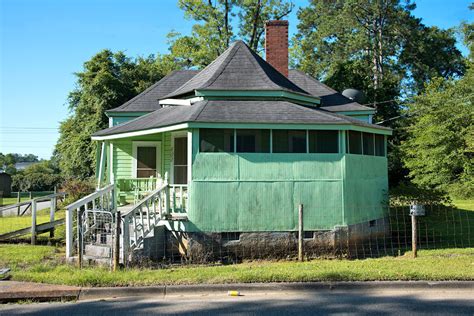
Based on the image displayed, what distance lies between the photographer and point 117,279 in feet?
25.8

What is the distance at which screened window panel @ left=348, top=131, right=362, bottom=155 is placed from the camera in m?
12.3

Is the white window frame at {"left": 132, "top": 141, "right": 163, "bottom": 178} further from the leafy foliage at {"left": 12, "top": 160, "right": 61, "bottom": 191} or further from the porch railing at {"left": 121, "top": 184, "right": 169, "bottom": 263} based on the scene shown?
the leafy foliage at {"left": 12, "top": 160, "right": 61, "bottom": 191}

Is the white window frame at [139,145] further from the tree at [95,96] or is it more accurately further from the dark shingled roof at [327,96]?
the tree at [95,96]

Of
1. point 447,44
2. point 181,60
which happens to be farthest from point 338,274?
point 447,44

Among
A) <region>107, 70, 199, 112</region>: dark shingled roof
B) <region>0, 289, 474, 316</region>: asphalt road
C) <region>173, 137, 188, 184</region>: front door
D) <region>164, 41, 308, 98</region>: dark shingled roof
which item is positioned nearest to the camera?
<region>0, 289, 474, 316</region>: asphalt road

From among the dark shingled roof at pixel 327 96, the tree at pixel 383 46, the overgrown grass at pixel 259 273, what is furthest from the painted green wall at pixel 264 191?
the tree at pixel 383 46

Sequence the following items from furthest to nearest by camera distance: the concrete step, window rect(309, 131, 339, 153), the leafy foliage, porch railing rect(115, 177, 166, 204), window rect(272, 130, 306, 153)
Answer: the leafy foliage → porch railing rect(115, 177, 166, 204) → window rect(309, 131, 339, 153) → window rect(272, 130, 306, 153) → the concrete step

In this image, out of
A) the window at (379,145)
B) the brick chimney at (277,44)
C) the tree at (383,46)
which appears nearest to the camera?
the window at (379,145)

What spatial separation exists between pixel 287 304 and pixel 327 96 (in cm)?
1242

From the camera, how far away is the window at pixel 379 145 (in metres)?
14.0

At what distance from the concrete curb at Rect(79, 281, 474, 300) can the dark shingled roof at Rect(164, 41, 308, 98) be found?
6951 mm

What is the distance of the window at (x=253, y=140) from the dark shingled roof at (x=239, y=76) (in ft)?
7.19

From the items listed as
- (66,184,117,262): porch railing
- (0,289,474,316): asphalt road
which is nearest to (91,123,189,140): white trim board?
(66,184,117,262): porch railing

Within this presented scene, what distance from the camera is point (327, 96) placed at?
17.8 meters
